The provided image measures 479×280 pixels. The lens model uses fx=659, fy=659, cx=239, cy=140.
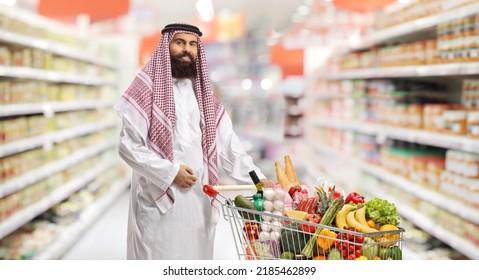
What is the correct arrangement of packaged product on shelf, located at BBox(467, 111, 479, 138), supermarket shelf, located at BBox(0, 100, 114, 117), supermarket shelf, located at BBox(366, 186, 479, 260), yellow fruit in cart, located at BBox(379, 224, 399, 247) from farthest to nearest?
supermarket shelf, located at BBox(0, 100, 114, 117), supermarket shelf, located at BBox(366, 186, 479, 260), packaged product on shelf, located at BBox(467, 111, 479, 138), yellow fruit in cart, located at BBox(379, 224, 399, 247)

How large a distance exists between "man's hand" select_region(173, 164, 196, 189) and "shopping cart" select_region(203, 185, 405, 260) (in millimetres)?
320

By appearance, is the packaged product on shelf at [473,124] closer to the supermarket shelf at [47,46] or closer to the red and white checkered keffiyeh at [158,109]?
the red and white checkered keffiyeh at [158,109]

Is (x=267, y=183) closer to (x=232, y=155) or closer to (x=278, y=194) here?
(x=278, y=194)

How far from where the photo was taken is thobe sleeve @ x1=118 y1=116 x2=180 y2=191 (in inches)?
104

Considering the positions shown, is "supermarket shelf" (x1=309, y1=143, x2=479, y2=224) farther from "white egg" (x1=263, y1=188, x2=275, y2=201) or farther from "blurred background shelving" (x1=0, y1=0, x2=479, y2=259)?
"white egg" (x1=263, y1=188, x2=275, y2=201)

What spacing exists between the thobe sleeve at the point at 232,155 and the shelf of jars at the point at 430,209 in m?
1.87

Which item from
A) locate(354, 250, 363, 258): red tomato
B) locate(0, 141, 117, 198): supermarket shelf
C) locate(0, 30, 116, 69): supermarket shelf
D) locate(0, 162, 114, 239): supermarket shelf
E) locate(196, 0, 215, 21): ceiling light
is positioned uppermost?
locate(196, 0, 215, 21): ceiling light

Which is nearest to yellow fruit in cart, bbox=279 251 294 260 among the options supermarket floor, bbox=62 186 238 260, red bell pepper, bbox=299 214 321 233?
red bell pepper, bbox=299 214 321 233

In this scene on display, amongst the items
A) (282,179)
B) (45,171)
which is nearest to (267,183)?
(282,179)

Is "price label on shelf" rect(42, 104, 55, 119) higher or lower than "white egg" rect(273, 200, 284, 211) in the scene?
higher

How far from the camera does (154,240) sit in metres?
2.83

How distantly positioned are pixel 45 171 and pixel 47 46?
3.63 ft
